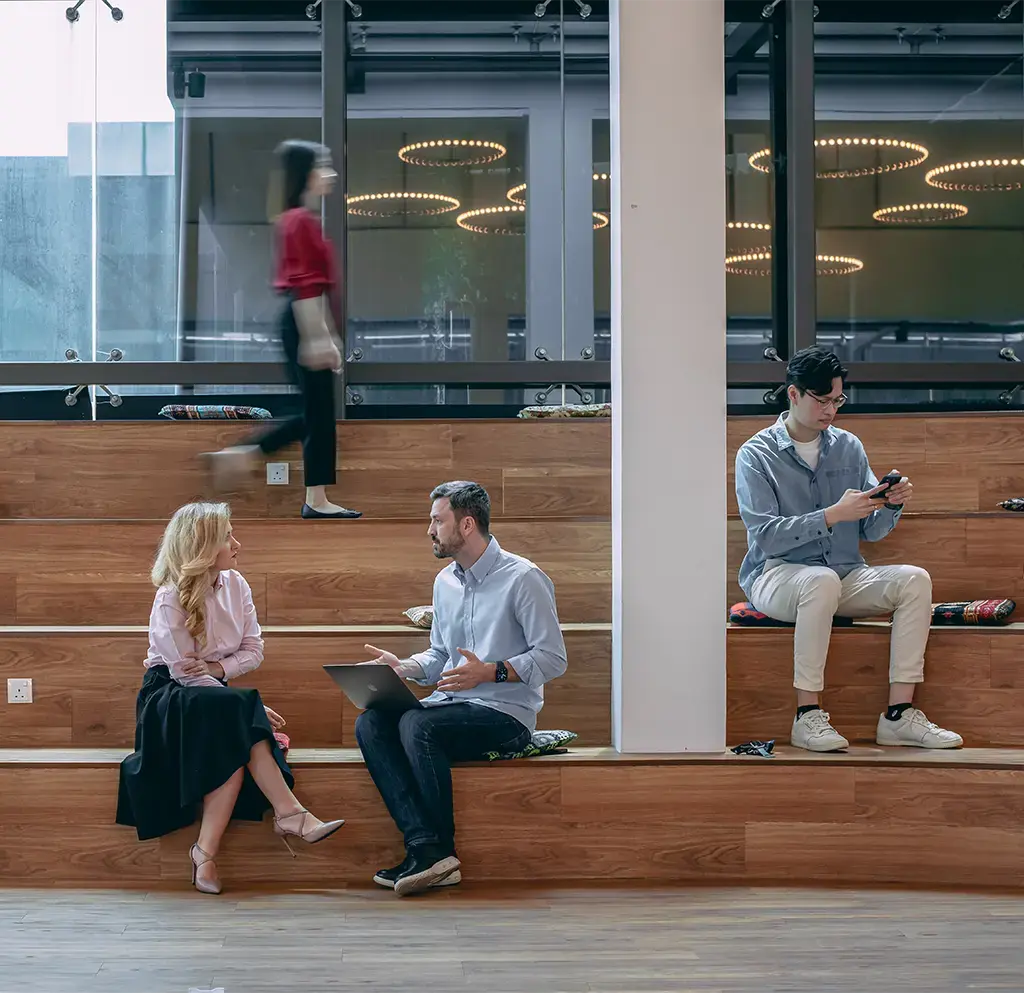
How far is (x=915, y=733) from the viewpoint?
3.84 metres

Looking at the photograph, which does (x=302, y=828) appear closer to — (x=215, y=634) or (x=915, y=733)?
(x=215, y=634)

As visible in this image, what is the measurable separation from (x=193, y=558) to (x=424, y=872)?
44.1 inches

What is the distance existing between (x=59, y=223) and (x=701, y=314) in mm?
3509

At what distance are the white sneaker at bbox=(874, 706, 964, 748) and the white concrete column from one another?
0.54m

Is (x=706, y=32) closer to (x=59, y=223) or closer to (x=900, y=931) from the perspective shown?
(x=900, y=931)

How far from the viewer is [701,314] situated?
3.79 meters

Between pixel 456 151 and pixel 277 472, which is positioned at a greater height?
pixel 456 151

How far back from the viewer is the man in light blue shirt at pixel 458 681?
350 centimetres

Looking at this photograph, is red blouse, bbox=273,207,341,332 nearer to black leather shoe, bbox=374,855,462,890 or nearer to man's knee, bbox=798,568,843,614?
man's knee, bbox=798,568,843,614

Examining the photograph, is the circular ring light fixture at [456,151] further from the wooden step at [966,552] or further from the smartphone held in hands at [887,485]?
the smartphone held in hands at [887,485]

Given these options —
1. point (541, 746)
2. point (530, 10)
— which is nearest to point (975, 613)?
point (541, 746)

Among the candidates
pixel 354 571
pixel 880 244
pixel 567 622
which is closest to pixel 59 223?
pixel 354 571

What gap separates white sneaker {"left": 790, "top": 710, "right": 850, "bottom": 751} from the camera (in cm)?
376

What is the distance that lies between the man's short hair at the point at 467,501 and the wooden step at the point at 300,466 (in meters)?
1.31
